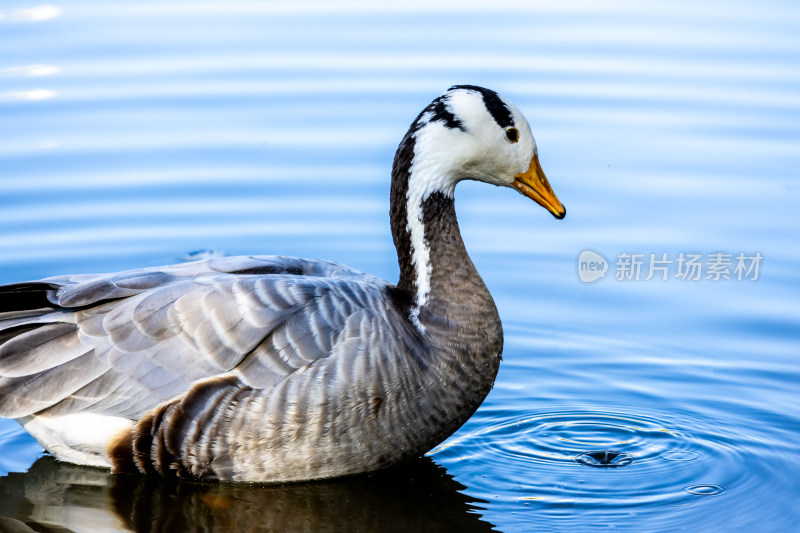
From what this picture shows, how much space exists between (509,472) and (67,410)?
2.71 m

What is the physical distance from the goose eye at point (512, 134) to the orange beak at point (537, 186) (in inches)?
9.9

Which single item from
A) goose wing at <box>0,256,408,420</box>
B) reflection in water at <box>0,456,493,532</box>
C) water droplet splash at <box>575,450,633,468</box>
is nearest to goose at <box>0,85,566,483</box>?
goose wing at <box>0,256,408,420</box>

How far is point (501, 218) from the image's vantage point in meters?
11.6

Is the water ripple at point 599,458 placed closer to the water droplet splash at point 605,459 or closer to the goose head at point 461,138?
the water droplet splash at point 605,459

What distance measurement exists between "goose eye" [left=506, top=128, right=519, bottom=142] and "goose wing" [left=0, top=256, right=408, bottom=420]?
1.38m

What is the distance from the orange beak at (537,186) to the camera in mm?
8172

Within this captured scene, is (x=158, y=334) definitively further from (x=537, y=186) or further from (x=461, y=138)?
(x=537, y=186)

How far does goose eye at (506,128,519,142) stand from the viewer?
25.9 ft

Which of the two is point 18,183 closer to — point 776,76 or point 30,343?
point 30,343

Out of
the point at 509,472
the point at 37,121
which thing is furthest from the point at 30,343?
the point at 37,121

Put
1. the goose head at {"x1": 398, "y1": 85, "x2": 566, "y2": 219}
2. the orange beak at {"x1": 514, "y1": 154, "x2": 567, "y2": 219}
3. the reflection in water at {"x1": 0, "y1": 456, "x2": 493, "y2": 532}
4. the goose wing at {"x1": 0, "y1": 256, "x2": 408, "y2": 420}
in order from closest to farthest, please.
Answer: the reflection in water at {"x1": 0, "y1": 456, "x2": 493, "y2": 532} < the goose wing at {"x1": 0, "y1": 256, "x2": 408, "y2": 420} < the goose head at {"x1": 398, "y1": 85, "x2": 566, "y2": 219} < the orange beak at {"x1": 514, "y1": 154, "x2": 567, "y2": 219}

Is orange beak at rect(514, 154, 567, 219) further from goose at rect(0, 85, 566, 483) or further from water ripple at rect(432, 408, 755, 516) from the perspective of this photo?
water ripple at rect(432, 408, 755, 516)

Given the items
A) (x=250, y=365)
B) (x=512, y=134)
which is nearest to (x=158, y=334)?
(x=250, y=365)

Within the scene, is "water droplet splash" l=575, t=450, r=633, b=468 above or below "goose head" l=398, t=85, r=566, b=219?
below
